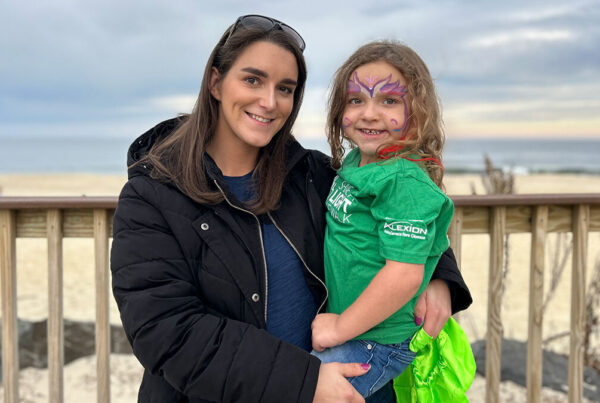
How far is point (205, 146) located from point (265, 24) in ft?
1.56

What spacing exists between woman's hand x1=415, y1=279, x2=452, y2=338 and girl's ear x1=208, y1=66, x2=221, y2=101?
1042 mm

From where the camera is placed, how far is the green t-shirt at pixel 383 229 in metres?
1.57

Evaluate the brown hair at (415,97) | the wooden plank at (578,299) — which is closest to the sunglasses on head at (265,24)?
the brown hair at (415,97)

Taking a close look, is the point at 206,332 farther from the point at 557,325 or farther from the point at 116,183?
the point at 116,183

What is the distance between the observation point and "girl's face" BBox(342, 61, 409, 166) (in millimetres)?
1858

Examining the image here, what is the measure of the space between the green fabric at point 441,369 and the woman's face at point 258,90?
3.00 feet

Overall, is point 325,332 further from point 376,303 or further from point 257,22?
point 257,22

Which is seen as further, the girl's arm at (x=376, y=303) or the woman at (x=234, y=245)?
the girl's arm at (x=376, y=303)

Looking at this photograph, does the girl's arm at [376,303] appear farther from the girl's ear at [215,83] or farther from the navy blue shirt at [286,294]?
the girl's ear at [215,83]

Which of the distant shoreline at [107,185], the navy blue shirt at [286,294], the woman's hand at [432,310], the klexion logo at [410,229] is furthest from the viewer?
the distant shoreline at [107,185]

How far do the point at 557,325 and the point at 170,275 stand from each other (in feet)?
21.1

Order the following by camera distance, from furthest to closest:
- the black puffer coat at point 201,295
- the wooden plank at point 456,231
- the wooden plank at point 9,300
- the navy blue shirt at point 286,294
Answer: the wooden plank at point 456,231, the wooden plank at point 9,300, the navy blue shirt at point 286,294, the black puffer coat at point 201,295

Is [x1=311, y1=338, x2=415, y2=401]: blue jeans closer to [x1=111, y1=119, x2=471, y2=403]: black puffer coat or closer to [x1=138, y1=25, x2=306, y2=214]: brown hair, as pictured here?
[x1=111, y1=119, x2=471, y2=403]: black puffer coat

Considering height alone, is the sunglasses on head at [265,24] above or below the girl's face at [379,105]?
above
